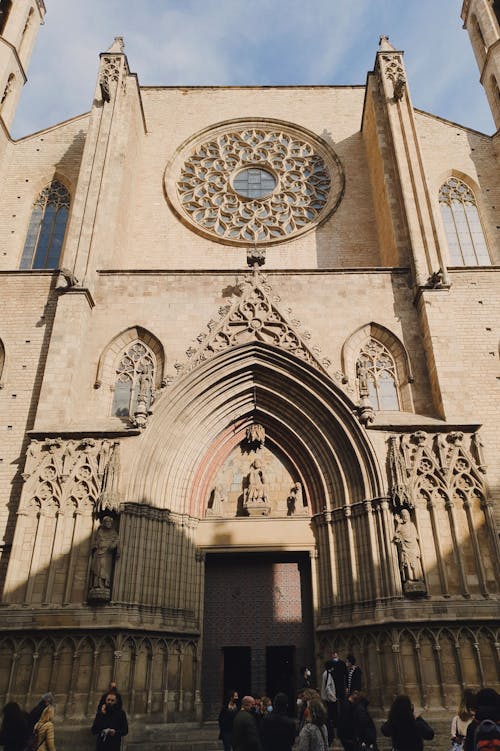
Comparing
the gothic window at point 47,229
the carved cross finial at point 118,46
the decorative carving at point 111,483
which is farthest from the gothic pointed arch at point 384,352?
the carved cross finial at point 118,46

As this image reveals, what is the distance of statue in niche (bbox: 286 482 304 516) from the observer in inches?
469

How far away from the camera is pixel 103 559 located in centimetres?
1008

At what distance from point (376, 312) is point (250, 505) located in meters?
5.04

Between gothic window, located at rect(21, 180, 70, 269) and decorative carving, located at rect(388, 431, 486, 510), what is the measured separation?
10432 millimetres

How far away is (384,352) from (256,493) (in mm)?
4172

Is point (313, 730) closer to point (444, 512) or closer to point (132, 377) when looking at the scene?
point (444, 512)

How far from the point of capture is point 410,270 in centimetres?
1376

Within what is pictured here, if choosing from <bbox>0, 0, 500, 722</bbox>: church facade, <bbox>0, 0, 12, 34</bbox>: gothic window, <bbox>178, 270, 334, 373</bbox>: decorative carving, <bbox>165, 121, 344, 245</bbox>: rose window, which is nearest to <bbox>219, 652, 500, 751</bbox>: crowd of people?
<bbox>0, 0, 500, 722</bbox>: church facade

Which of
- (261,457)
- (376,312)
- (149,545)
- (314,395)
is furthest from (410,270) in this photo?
(149,545)

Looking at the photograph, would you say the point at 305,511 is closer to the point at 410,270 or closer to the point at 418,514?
the point at 418,514

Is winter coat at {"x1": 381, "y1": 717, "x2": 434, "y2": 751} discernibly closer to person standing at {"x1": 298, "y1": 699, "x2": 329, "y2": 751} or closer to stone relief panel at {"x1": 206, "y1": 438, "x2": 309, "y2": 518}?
person standing at {"x1": 298, "y1": 699, "x2": 329, "y2": 751}

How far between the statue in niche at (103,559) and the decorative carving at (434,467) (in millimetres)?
4942

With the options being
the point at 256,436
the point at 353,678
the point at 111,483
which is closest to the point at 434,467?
the point at 256,436

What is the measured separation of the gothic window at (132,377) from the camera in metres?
12.6
